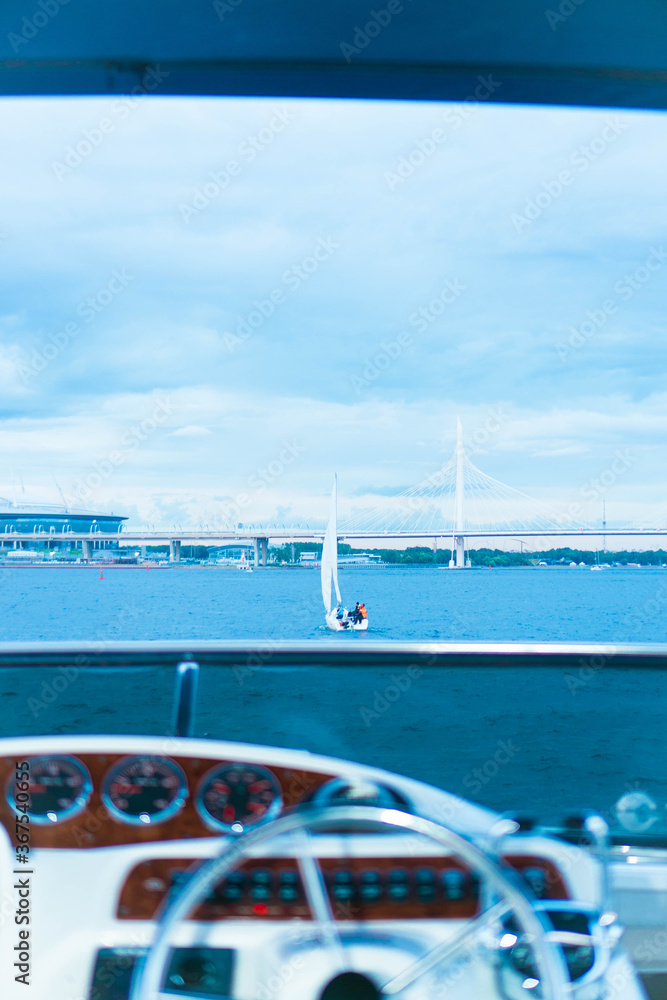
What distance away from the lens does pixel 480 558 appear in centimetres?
3922

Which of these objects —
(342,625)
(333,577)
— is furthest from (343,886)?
(342,625)

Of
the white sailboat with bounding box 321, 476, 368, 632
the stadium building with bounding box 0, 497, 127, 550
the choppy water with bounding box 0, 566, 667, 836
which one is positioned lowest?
the choppy water with bounding box 0, 566, 667, 836

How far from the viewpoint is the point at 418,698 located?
56.0 ft

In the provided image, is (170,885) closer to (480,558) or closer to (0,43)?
(0,43)

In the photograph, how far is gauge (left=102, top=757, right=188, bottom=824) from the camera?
42.9 inches

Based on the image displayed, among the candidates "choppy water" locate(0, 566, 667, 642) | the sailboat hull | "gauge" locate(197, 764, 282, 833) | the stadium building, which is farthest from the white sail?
"gauge" locate(197, 764, 282, 833)

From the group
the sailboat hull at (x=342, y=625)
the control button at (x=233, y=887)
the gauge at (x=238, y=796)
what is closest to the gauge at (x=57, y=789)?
the gauge at (x=238, y=796)

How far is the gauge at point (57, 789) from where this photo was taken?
111 centimetres

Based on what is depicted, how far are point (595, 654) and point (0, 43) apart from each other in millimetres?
1801

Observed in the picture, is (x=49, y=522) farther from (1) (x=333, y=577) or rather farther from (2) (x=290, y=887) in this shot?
(2) (x=290, y=887)

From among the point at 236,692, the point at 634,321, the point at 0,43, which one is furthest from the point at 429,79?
the point at 634,321

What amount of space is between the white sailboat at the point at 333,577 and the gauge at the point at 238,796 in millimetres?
19237

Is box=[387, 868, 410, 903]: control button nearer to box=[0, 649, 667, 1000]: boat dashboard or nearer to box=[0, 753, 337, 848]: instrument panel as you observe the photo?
box=[0, 649, 667, 1000]: boat dashboard

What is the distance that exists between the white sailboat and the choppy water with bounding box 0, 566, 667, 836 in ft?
1.72
